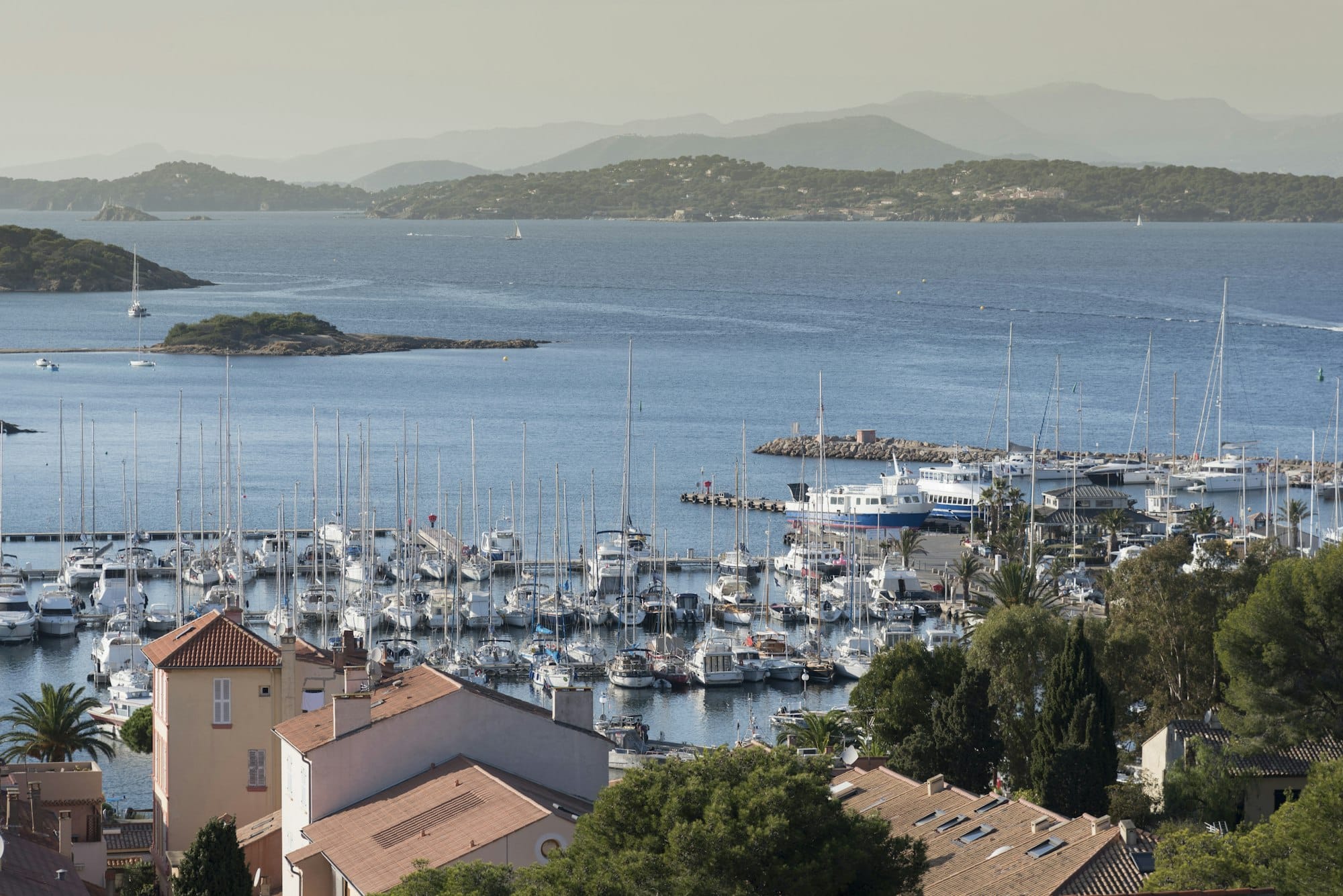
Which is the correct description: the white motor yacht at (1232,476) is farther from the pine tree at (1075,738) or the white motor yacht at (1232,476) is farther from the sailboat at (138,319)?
the sailboat at (138,319)

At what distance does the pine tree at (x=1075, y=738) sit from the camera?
3133 cm

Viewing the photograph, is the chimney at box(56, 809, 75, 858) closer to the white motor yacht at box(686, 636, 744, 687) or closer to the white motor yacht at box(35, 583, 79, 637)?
the white motor yacht at box(686, 636, 744, 687)

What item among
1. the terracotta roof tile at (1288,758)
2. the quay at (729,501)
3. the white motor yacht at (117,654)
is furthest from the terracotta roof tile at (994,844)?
the quay at (729,501)

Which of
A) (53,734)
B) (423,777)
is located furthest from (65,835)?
(53,734)

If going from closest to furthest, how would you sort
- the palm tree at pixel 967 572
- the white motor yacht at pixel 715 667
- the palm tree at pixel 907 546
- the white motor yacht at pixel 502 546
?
1. the white motor yacht at pixel 715 667
2. the palm tree at pixel 967 572
3. the white motor yacht at pixel 502 546
4. the palm tree at pixel 907 546

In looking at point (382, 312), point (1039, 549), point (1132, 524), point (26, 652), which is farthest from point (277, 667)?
point (382, 312)

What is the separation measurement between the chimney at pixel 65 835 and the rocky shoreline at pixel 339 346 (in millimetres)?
111323

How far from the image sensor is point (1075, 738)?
105 ft

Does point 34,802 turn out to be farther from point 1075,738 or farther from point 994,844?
point 1075,738

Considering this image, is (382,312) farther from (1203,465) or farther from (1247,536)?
(1247,536)

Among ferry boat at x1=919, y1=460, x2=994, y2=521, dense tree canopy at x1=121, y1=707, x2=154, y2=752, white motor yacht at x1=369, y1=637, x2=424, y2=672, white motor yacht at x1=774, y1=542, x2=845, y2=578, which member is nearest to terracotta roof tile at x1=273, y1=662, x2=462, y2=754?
dense tree canopy at x1=121, y1=707, x2=154, y2=752

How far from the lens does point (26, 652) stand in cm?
5391

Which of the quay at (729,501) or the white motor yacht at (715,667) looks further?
the quay at (729,501)

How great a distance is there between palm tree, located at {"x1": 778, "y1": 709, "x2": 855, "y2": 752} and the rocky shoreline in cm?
10148
